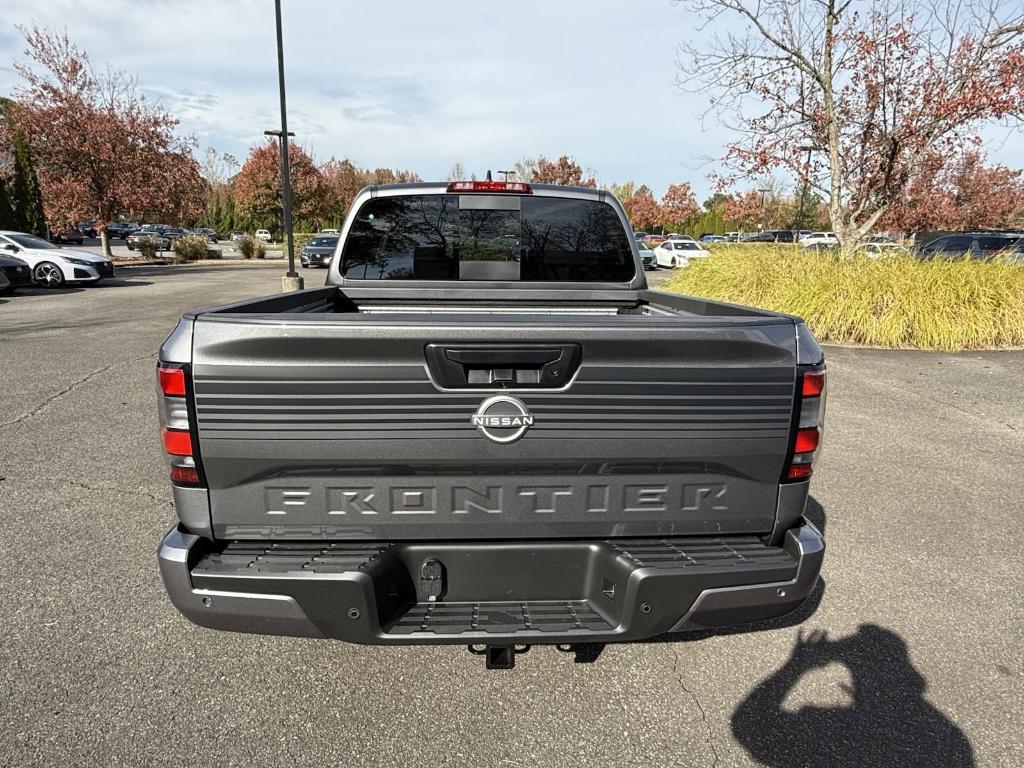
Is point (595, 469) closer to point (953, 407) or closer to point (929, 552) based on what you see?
point (929, 552)

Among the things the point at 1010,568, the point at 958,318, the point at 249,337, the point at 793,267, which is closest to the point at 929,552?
the point at 1010,568

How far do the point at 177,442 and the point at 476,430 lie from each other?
92 centimetres

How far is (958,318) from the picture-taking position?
9.41m

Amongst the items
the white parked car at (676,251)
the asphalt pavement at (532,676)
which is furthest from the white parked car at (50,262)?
the white parked car at (676,251)

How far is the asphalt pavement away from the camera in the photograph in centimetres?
217

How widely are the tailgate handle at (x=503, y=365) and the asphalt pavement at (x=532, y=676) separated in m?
1.34

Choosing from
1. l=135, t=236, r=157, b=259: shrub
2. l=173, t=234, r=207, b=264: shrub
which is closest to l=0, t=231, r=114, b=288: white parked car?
l=173, t=234, r=207, b=264: shrub

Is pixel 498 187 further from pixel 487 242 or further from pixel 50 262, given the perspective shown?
pixel 50 262

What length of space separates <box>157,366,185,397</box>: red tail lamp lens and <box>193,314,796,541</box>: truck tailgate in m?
0.05

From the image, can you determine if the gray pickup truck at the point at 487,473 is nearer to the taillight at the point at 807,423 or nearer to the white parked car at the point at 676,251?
the taillight at the point at 807,423

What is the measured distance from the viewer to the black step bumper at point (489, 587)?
72.8 inches

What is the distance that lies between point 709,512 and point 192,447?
1.67 metres

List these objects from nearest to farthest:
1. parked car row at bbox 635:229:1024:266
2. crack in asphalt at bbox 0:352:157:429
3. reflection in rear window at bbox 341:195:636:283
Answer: reflection in rear window at bbox 341:195:636:283 < crack in asphalt at bbox 0:352:157:429 < parked car row at bbox 635:229:1024:266

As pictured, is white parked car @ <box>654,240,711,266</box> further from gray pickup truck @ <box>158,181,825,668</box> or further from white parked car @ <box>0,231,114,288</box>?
gray pickup truck @ <box>158,181,825,668</box>
